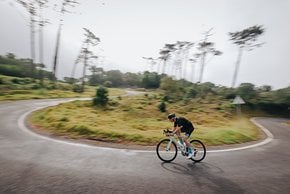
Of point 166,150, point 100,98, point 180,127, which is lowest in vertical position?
point 100,98

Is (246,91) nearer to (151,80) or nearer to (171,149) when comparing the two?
(171,149)

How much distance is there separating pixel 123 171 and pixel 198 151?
3.75 m

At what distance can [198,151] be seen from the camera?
10.6m

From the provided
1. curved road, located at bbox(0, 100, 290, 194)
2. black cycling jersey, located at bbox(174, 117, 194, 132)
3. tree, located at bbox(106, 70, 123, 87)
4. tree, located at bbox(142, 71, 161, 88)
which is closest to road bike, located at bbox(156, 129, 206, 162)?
curved road, located at bbox(0, 100, 290, 194)

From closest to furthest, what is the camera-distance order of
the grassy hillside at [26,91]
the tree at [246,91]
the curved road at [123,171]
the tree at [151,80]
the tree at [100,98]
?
the curved road at [123,171], the tree at [100,98], the grassy hillside at [26,91], the tree at [246,91], the tree at [151,80]

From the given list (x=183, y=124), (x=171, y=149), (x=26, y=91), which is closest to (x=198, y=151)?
(x=171, y=149)

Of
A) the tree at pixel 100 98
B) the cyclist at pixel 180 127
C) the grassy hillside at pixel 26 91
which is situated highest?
the cyclist at pixel 180 127

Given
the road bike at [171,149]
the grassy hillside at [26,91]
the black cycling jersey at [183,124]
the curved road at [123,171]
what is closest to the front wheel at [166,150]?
the road bike at [171,149]

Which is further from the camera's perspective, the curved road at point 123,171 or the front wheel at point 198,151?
the front wheel at point 198,151

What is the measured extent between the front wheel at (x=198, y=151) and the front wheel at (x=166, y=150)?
730mm

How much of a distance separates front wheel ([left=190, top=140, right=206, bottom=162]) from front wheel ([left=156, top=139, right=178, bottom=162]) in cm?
73

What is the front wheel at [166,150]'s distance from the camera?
9.92 meters

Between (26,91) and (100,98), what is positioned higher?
(100,98)

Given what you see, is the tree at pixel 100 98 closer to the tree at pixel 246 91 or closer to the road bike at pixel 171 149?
the road bike at pixel 171 149
